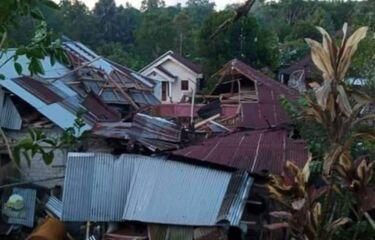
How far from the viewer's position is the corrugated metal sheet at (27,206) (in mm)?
11133

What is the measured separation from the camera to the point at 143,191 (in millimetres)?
9562

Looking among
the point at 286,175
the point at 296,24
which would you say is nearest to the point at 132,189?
the point at 286,175

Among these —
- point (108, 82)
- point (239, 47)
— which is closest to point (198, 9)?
point (239, 47)

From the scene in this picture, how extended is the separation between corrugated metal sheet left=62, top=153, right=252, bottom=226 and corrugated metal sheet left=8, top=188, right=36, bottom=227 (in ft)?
5.58

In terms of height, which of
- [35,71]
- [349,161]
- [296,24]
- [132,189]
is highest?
[296,24]

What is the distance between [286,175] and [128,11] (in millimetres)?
51526

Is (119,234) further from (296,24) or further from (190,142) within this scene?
(296,24)

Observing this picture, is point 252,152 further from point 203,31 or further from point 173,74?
point 173,74

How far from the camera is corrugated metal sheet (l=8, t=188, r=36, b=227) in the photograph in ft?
36.5

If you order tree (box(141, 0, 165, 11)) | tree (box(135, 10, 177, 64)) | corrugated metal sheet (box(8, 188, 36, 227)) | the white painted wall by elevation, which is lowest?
corrugated metal sheet (box(8, 188, 36, 227))

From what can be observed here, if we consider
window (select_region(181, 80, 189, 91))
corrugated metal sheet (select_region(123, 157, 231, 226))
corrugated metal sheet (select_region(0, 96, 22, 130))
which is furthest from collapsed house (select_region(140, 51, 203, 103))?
corrugated metal sheet (select_region(123, 157, 231, 226))

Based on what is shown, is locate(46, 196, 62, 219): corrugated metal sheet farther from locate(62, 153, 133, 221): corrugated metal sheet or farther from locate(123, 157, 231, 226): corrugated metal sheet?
locate(123, 157, 231, 226): corrugated metal sheet

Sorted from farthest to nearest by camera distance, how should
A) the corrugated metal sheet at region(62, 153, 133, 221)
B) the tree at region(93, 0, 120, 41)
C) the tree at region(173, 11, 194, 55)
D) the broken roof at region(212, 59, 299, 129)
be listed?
the tree at region(93, 0, 120, 41) < the tree at region(173, 11, 194, 55) < the broken roof at region(212, 59, 299, 129) < the corrugated metal sheet at region(62, 153, 133, 221)

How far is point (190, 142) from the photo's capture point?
12.3 m
